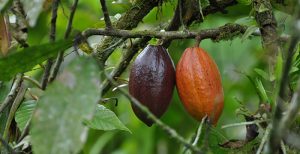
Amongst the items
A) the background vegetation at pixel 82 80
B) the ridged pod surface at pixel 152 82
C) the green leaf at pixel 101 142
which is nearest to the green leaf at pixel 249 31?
the background vegetation at pixel 82 80

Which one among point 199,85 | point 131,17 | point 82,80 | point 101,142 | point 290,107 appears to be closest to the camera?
point 290,107

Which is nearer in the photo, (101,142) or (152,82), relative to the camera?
(152,82)

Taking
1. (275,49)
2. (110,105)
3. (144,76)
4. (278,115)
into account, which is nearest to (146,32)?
(144,76)

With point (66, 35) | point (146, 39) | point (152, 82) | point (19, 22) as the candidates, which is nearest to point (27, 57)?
point (66, 35)

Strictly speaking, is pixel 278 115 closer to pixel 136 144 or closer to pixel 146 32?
pixel 146 32

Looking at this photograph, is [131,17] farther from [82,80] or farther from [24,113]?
[82,80]

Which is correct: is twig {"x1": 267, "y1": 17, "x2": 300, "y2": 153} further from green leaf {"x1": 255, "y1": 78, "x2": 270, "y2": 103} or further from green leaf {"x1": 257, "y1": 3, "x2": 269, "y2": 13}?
green leaf {"x1": 257, "y1": 3, "x2": 269, "y2": 13}

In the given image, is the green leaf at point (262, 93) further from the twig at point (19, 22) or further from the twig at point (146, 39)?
the twig at point (19, 22)
